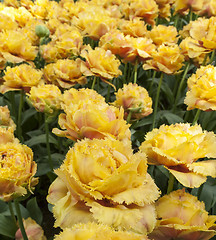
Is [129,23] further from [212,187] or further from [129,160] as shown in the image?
[129,160]

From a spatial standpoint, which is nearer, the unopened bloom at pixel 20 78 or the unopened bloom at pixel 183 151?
the unopened bloom at pixel 183 151

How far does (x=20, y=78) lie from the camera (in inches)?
43.0

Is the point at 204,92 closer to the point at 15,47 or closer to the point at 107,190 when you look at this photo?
the point at 107,190

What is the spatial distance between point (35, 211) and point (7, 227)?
169 millimetres

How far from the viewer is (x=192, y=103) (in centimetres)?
92

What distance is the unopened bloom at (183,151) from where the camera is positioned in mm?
606

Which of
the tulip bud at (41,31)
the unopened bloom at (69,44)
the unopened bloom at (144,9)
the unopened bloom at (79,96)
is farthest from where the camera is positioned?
the unopened bloom at (144,9)

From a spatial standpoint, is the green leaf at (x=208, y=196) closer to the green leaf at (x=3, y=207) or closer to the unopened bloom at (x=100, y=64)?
the unopened bloom at (x=100, y=64)

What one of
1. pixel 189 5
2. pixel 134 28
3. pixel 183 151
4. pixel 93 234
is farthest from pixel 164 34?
pixel 93 234

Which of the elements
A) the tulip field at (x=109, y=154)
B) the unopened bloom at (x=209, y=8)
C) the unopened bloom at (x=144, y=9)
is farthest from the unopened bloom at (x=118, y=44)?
the unopened bloom at (x=209, y=8)

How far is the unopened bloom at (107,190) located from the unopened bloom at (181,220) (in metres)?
0.08

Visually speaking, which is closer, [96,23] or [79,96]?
[79,96]

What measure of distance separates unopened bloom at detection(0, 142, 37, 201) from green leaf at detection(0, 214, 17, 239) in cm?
34

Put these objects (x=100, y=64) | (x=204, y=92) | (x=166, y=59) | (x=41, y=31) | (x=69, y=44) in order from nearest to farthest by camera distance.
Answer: (x=204, y=92) < (x=100, y=64) < (x=166, y=59) < (x=69, y=44) < (x=41, y=31)
